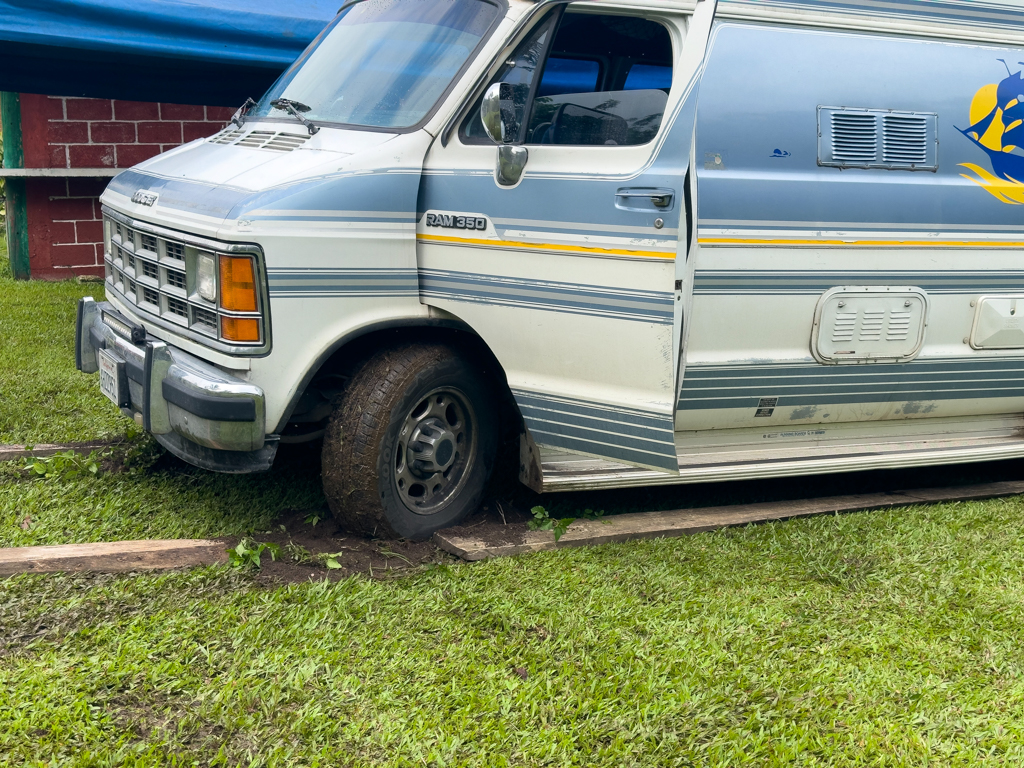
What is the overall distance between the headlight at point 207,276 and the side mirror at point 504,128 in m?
1.12

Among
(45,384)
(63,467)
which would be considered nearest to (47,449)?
(63,467)

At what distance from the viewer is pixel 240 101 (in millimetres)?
7234

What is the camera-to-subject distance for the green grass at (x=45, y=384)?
16.6ft

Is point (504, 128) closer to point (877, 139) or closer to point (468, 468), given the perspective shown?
point (468, 468)

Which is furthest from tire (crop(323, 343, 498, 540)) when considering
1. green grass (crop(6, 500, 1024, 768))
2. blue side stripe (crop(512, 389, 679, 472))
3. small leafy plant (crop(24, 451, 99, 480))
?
small leafy plant (crop(24, 451, 99, 480))

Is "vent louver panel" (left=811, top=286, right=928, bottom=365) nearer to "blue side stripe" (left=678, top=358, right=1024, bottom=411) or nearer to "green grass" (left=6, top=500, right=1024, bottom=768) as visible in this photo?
"blue side stripe" (left=678, top=358, right=1024, bottom=411)

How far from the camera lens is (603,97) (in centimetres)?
383

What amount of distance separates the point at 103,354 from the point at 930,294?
3.67 metres

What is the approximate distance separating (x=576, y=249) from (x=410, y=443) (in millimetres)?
1040

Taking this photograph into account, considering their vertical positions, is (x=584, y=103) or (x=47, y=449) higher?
(x=584, y=103)

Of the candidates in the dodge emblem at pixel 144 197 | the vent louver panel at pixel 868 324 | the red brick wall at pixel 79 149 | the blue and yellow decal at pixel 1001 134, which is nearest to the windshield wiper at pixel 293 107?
the dodge emblem at pixel 144 197

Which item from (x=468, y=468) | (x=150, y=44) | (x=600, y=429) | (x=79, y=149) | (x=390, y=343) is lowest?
(x=468, y=468)

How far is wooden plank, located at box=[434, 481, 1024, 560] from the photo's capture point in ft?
12.8

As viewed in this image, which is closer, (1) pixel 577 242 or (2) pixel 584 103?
(1) pixel 577 242
